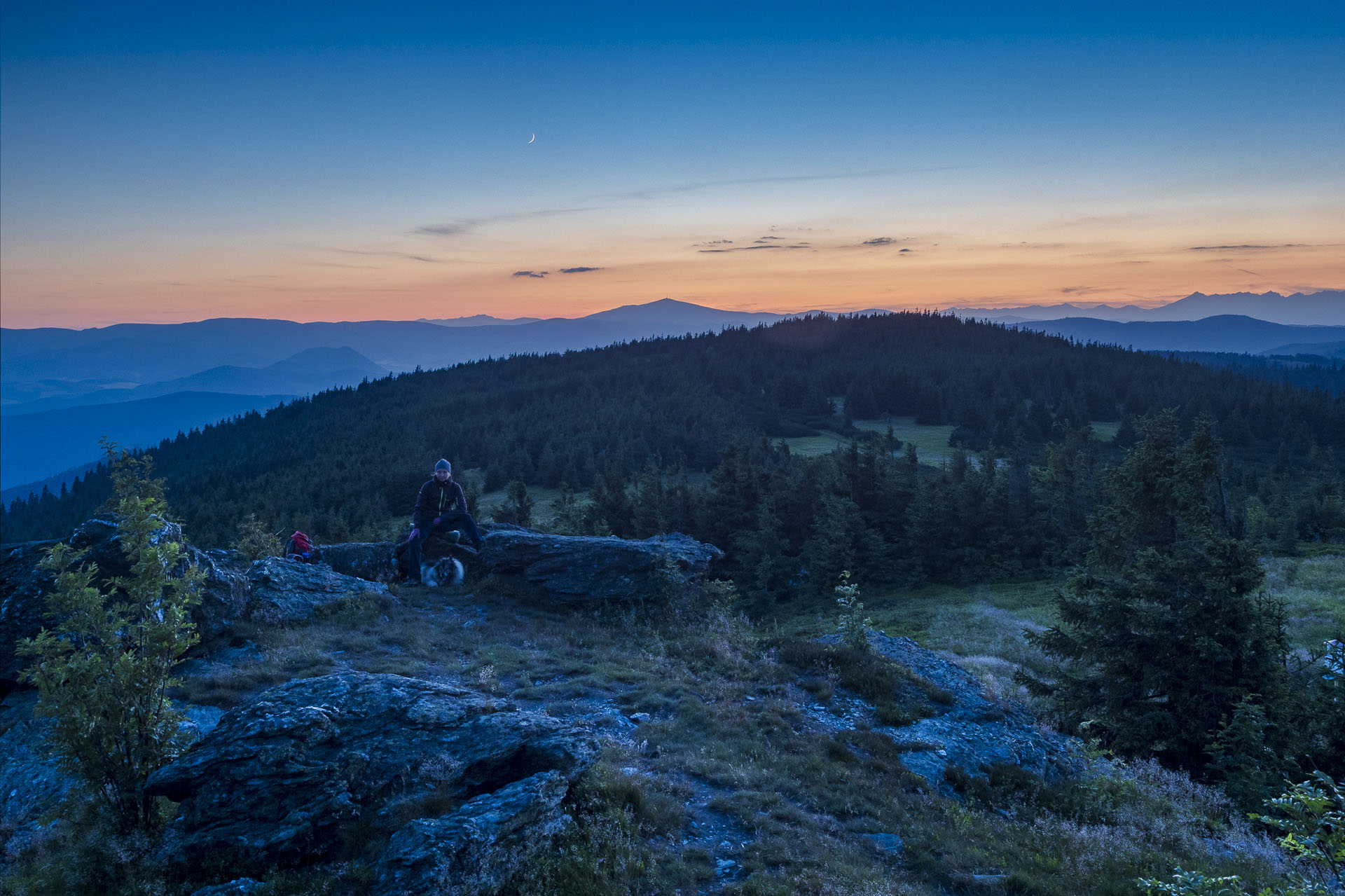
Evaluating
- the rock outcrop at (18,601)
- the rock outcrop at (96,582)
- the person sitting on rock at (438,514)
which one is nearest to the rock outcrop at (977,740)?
the rock outcrop at (96,582)

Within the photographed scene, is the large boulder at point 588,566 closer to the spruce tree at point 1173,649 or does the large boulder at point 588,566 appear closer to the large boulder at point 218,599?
the large boulder at point 218,599

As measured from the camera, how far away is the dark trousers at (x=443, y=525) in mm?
19312

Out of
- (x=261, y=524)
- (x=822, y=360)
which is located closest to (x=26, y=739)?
(x=261, y=524)

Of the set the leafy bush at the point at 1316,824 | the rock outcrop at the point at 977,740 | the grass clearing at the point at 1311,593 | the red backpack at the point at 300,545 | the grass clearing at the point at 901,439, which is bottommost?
the grass clearing at the point at 901,439

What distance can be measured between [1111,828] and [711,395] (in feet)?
409

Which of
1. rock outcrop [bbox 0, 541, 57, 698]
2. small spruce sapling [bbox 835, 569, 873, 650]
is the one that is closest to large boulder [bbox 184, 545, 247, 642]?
rock outcrop [bbox 0, 541, 57, 698]

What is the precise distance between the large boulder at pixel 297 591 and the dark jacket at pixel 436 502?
228 cm

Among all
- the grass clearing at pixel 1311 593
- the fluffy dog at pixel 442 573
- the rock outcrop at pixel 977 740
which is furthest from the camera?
the grass clearing at pixel 1311 593

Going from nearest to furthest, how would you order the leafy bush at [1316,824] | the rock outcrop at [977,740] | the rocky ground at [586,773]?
the leafy bush at [1316,824], the rocky ground at [586,773], the rock outcrop at [977,740]

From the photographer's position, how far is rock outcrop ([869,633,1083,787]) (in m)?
10.7

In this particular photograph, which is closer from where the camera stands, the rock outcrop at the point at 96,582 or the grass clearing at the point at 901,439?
the rock outcrop at the point at 96,582

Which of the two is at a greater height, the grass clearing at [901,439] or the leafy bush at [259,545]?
the leafy bush at [259,545]

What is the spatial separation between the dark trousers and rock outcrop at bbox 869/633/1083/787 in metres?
12.9

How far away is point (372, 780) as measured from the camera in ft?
23.8
